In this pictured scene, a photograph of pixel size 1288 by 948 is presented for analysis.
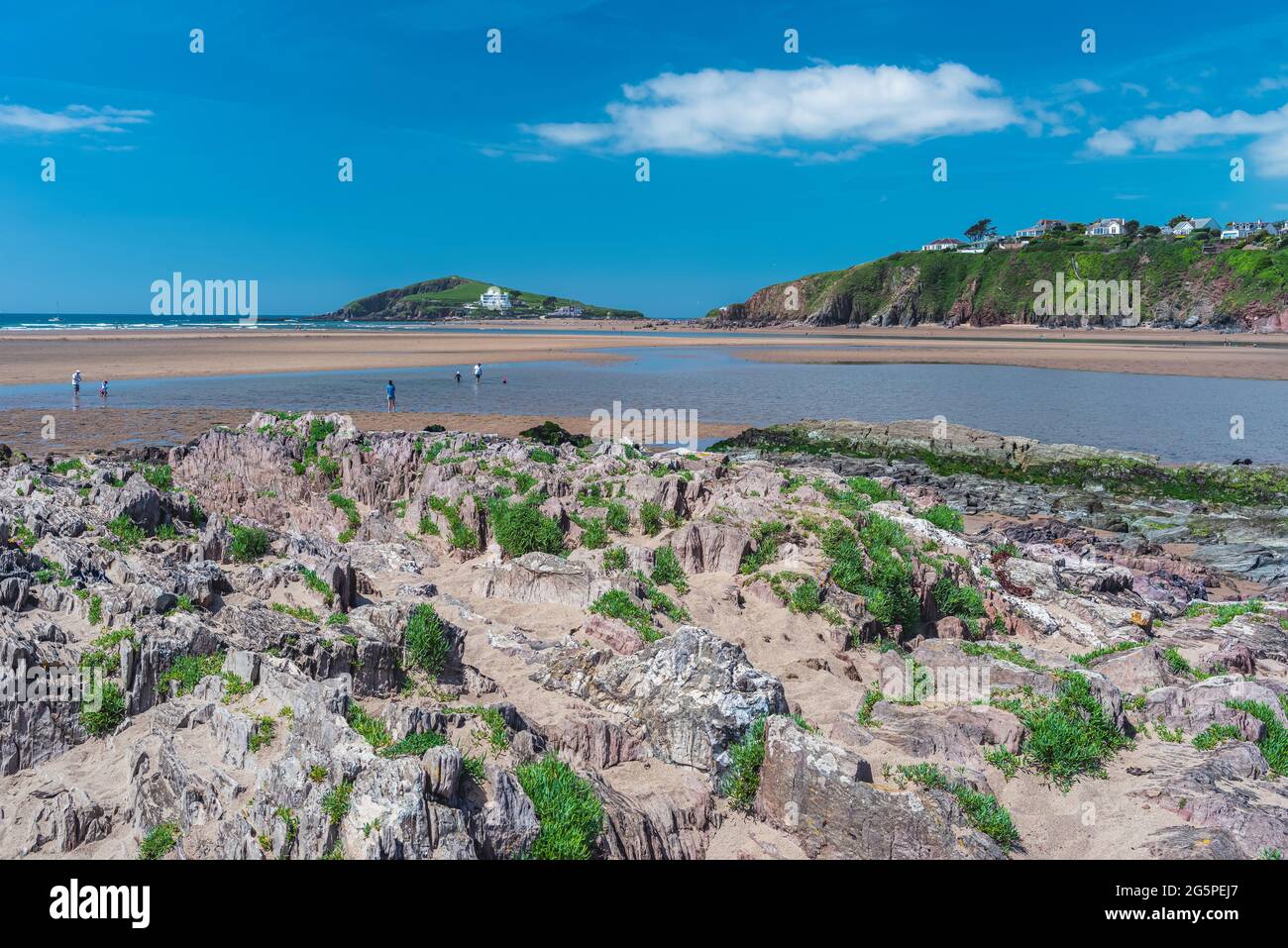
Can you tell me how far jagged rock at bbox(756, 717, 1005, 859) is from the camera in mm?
5930

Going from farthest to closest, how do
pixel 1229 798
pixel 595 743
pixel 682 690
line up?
pixel 682 690 → pixel 595 743 → pixel 1229 798

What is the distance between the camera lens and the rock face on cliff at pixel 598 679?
5.64 meters

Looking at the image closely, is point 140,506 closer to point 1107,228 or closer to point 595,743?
point 595,743

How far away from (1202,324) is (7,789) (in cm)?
14221

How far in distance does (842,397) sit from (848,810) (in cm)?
4324

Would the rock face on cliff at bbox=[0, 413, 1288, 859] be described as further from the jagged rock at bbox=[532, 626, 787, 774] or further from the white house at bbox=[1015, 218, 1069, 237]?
the white house at bbox=[1015, 218, 1069, 237]

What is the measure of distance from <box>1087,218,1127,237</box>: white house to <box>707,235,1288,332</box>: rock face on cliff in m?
8.45

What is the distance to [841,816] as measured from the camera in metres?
6.15

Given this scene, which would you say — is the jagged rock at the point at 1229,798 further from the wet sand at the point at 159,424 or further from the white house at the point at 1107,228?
the white house at the point at 1107,228

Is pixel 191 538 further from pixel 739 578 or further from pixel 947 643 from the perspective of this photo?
pixel 947 643

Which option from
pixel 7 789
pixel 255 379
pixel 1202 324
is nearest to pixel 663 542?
pixel 7 789

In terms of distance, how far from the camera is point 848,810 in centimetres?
614

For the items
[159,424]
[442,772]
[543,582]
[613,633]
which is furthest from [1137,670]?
[159,424]
